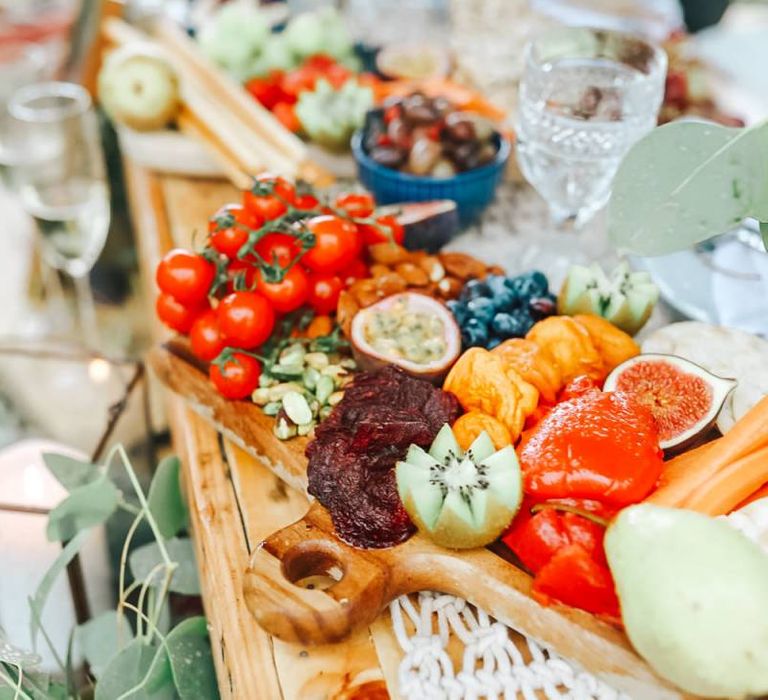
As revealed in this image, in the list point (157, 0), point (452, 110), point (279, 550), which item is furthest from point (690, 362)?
point (157, 0)

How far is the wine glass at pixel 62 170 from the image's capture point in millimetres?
1713

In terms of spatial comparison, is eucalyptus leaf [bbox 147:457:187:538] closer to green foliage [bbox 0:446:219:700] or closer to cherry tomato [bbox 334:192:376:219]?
green foliage [bbox 0:446:219:700]

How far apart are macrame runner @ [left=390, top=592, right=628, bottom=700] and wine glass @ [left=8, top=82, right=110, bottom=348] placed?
4.06ft

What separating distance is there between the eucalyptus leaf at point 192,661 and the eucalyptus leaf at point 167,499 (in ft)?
0.50

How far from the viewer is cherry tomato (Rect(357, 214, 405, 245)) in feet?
4.10

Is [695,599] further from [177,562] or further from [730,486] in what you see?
[177,562]

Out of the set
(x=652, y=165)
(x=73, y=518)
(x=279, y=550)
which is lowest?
(x=73, y=518)

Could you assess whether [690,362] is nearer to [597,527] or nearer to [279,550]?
[597,527]

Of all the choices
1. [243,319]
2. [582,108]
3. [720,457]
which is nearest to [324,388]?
[243,319]

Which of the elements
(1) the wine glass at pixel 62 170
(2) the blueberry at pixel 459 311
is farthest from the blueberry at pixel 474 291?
(1) the wine glass at pixel 62 170

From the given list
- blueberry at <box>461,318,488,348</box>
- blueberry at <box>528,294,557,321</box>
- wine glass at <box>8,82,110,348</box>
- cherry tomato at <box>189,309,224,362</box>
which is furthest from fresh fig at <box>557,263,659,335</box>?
wine glass at <box>8,82,110,348</box>

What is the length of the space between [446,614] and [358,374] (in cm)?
31

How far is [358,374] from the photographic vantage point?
1.06 metres

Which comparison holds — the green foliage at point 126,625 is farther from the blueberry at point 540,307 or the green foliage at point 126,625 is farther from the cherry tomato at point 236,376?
the blueberry at point 540,307
